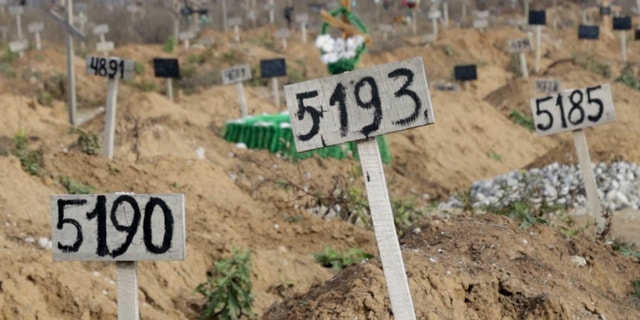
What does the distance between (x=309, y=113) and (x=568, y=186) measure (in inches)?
319

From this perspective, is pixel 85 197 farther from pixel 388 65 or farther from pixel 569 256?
pixel 569 256

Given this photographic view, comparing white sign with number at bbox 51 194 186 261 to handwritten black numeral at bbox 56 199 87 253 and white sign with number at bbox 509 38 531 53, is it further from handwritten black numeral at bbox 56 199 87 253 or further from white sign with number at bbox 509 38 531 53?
white sign with number at bbox 509 38 531 53

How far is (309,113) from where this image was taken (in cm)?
531

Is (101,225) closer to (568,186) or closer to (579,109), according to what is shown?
(579,109)

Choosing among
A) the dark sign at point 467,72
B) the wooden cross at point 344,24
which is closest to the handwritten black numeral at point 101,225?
the wooden cross at point 344,24

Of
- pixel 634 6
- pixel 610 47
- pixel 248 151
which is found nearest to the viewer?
pixel 248 151

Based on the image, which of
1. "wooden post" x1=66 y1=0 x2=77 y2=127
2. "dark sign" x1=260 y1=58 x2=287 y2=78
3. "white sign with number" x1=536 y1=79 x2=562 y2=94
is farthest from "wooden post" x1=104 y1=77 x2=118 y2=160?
"white sign with number" x1=536 y1=79 x2=562 y2=94

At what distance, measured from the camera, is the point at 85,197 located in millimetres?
5273

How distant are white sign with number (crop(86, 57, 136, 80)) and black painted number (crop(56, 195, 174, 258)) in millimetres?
5811

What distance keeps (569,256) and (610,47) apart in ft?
107

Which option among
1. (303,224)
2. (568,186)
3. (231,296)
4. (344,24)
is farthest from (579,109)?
(344,24)

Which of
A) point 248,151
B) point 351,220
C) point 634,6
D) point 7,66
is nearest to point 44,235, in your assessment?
point 351,220

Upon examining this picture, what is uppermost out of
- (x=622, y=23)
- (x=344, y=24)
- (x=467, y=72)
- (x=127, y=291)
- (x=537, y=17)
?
(x=537, y=17)

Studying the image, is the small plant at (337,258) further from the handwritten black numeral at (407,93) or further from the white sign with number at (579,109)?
the handwritten black numeral at (407,93)
